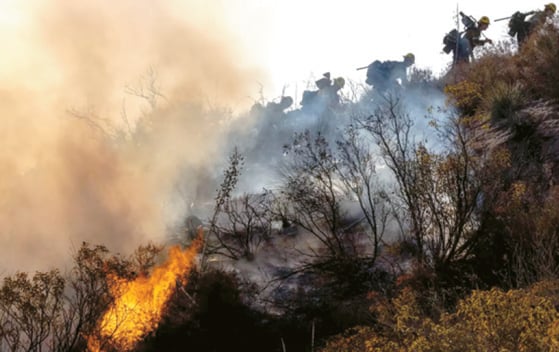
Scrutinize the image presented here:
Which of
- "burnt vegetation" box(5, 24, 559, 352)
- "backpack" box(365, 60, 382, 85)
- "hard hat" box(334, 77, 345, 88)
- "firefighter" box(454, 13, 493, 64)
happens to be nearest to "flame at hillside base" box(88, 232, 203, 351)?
"burnt vegetation" box(5, 24, 559, 352)

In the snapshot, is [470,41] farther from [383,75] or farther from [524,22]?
[383,75]

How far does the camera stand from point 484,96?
1867 cm

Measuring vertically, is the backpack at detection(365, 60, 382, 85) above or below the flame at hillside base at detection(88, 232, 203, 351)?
above

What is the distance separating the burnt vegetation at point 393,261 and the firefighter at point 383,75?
7.47 m

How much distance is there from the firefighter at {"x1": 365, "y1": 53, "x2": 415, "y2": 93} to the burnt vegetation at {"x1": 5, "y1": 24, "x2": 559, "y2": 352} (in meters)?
7.47

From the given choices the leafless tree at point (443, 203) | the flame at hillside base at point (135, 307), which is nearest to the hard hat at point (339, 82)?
the leafless tree at point (443, 203)

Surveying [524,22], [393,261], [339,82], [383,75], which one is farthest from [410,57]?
[393,261]

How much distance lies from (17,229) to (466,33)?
94.4 feet

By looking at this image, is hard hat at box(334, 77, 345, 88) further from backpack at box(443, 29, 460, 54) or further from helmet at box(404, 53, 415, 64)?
backpack at box(443, 29, 460, 54)

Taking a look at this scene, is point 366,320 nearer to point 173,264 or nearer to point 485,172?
point 485,172

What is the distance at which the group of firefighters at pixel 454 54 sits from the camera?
71.6ft

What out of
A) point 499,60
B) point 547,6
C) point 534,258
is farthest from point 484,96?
point 534,258

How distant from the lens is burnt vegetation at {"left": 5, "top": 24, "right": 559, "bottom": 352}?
10250 mm

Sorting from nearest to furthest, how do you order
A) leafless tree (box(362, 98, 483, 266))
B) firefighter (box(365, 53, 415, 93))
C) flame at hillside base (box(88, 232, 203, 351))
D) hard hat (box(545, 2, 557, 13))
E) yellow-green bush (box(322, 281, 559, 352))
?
1. yellow-green bush (box(322, 281, 559, 352))
2. leafless tree (box(362, 98, 483, 266))
3. flame at hillside base (box(88, 232, 203, 351))
4. hard hat (box(545, 2, 557, 13))
5. firefighter (box(365, 53, 415, 93))
